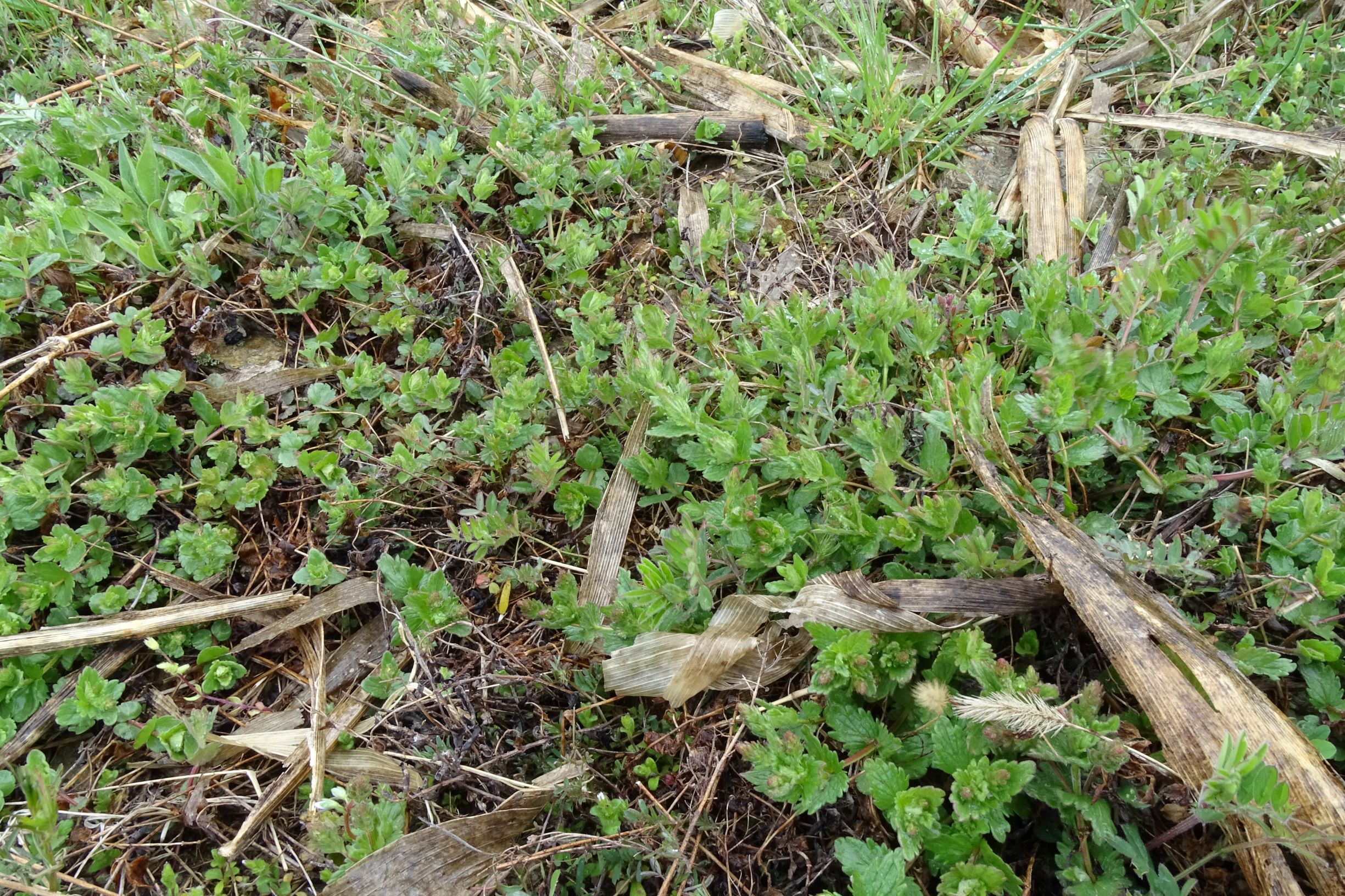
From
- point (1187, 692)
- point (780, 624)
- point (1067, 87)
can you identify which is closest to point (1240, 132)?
point (1067, 87)

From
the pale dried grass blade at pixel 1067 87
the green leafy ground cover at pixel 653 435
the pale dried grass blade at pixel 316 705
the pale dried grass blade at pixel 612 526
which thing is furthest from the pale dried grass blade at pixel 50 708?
the pale dried grass blade at pixel 1067 87

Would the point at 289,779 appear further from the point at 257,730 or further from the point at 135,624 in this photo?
the point at 135,624

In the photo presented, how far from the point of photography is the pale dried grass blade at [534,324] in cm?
267

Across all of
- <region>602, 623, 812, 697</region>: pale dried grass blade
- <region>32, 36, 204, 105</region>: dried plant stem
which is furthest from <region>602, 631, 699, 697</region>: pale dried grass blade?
<region>32, 36, 204, 105</region>: dried plant stem

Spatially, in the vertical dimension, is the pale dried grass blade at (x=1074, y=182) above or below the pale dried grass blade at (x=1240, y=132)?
below

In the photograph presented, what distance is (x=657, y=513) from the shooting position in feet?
8.21

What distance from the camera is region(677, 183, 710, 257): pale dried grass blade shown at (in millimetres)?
3133

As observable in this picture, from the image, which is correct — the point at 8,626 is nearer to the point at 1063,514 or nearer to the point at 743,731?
the point at 743,731

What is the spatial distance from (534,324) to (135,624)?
1.47 meters

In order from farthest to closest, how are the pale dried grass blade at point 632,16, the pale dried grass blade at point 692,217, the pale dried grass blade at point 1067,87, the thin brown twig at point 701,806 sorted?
the pale dried grass blade at point 632,16 < the pale dried grass blade at point 1067,87 < the pale dried grass blade at point 692,217 < the thin brown twig at point 701,806

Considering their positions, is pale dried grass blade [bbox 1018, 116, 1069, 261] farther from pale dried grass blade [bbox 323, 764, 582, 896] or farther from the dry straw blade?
pale dried grass blade [bbox 323, 764, 582, 896]

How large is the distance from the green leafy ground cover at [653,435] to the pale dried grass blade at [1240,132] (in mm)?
68

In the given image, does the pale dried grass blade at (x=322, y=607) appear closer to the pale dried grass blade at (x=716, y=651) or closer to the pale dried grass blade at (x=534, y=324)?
the pale dried grass blade at (x=534, y=324)

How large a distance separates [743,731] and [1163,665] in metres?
0.92
